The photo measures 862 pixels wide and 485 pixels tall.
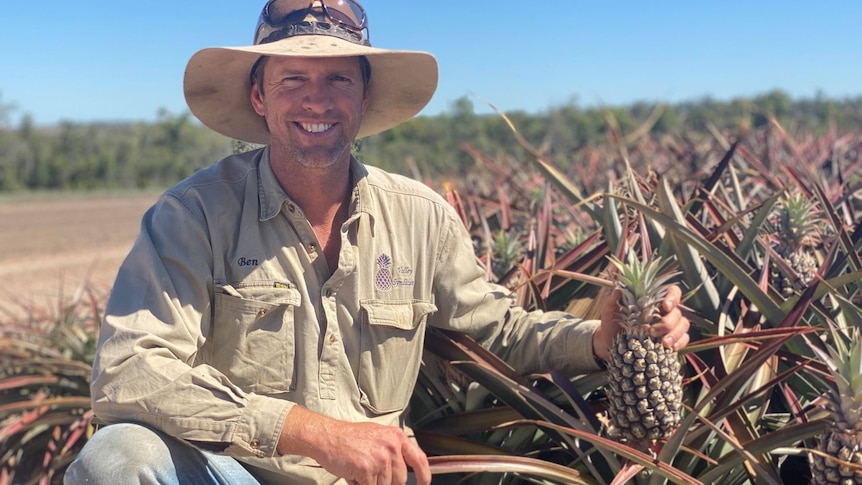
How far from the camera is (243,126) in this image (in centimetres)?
295

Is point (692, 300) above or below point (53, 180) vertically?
above

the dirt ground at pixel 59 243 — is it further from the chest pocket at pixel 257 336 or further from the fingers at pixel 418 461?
the fingers at pixel 418 461

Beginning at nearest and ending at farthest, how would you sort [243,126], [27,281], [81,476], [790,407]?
1. [81,476]
2. [790,407]
3. [243,126]
4. [27,281]

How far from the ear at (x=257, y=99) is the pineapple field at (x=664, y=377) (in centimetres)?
96

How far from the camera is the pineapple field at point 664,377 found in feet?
6.42

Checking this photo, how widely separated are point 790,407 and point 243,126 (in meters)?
2.03

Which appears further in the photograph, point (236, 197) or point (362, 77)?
point (362, 77)

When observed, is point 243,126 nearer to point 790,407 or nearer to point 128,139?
point 790,407

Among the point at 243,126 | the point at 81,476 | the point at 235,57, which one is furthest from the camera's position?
the point at 243,126

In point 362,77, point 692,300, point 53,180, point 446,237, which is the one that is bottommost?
point 53,180

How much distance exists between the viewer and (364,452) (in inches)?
74.5

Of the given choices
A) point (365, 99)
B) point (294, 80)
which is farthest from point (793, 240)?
point (294, 80)

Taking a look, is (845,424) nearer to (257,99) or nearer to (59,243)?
(257,99)

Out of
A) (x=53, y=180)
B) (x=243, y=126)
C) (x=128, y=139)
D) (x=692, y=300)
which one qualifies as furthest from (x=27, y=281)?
(x=128, y=139)
